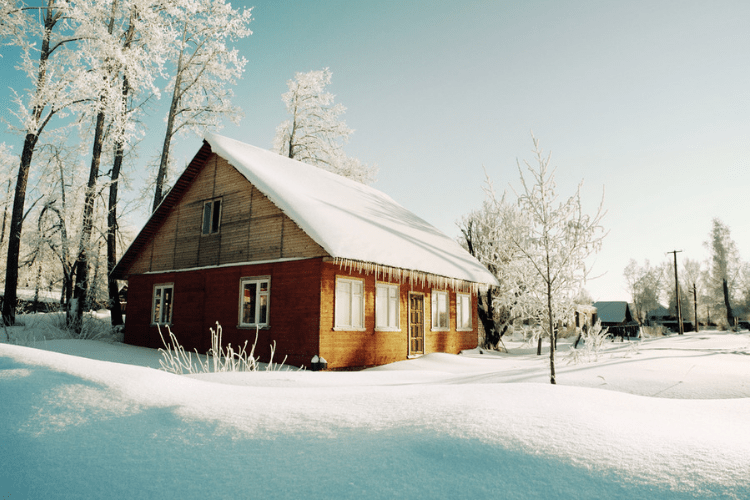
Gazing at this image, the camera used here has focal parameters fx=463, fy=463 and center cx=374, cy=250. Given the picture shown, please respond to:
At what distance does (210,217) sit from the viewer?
14.9 meters

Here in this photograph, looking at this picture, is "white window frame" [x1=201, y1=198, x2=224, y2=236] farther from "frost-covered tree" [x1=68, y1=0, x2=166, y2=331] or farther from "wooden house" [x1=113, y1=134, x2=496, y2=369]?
"frost-covered tree" [x1=68, y1=0, x2=166, y2=331]

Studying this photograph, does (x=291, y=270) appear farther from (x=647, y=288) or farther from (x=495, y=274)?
(x=647, y=288)

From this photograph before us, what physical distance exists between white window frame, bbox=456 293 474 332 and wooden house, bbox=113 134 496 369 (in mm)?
68

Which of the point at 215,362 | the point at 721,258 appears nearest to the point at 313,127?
the point at 215,362

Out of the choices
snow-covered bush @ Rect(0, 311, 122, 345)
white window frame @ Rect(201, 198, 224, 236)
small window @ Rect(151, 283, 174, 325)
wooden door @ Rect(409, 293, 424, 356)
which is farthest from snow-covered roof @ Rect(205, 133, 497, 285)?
snow-covered bush @ Rect(0, 311, 122, 345)

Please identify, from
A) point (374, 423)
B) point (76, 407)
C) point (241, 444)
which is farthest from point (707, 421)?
point (76, 407)

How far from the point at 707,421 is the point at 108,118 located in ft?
69.2

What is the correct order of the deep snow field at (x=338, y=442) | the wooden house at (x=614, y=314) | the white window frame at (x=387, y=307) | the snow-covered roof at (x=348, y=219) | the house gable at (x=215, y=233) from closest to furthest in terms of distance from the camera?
the deep snow field at (x=338, y=442) → the snow-covered roof at (x=348, y=219) → the house gable at (x=215, y=233) → the white window frame at (x=387, y=307) → the wooden house at (x=614, y=314)

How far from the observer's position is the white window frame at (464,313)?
17250 millimetres

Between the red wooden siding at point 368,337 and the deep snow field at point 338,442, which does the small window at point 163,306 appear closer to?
the red wooden siding at point 368,337

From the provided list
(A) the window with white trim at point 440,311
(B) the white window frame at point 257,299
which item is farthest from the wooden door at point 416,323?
(B) the white window frame at point 257,299

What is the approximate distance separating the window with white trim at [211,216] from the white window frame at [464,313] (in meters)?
8.91

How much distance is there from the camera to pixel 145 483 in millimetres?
2189

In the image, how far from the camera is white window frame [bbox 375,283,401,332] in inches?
538
